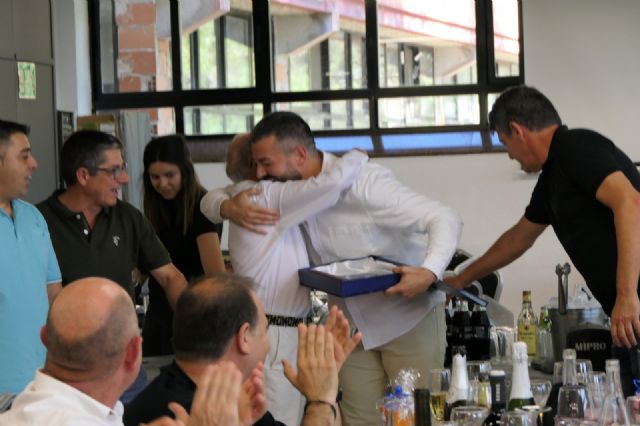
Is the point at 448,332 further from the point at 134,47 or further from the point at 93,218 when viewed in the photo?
the point at 134,47

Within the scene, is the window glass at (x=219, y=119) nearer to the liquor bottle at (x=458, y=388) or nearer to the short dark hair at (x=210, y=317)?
the liquor bottle at (x=458, y=388)

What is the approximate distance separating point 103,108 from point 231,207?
5066 millimetres

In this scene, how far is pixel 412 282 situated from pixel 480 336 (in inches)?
18.8

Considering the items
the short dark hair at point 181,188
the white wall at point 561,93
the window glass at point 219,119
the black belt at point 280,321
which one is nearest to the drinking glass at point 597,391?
the black belt at point 280,321

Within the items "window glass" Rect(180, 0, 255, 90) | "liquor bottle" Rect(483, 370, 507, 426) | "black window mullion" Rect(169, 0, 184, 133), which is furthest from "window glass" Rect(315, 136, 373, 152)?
"liquor bottle" Rect(483, 370, 507, 426)

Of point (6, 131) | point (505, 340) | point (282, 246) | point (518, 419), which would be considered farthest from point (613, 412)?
point (6, 131)

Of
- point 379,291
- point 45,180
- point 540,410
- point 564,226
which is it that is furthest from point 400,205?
point 45,180

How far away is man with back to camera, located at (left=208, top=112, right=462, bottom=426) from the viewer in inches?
143

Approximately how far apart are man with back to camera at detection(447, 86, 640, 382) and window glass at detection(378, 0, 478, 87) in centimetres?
471

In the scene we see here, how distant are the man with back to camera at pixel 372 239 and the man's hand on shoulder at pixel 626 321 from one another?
1.93ft

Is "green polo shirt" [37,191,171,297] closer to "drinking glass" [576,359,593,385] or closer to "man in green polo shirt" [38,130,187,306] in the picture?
"man in green polo shirt" [38,130,187,306]

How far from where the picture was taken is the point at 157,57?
8.61m

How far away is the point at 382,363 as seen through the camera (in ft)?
12.4

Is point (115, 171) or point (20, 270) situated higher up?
point (115, 171)
